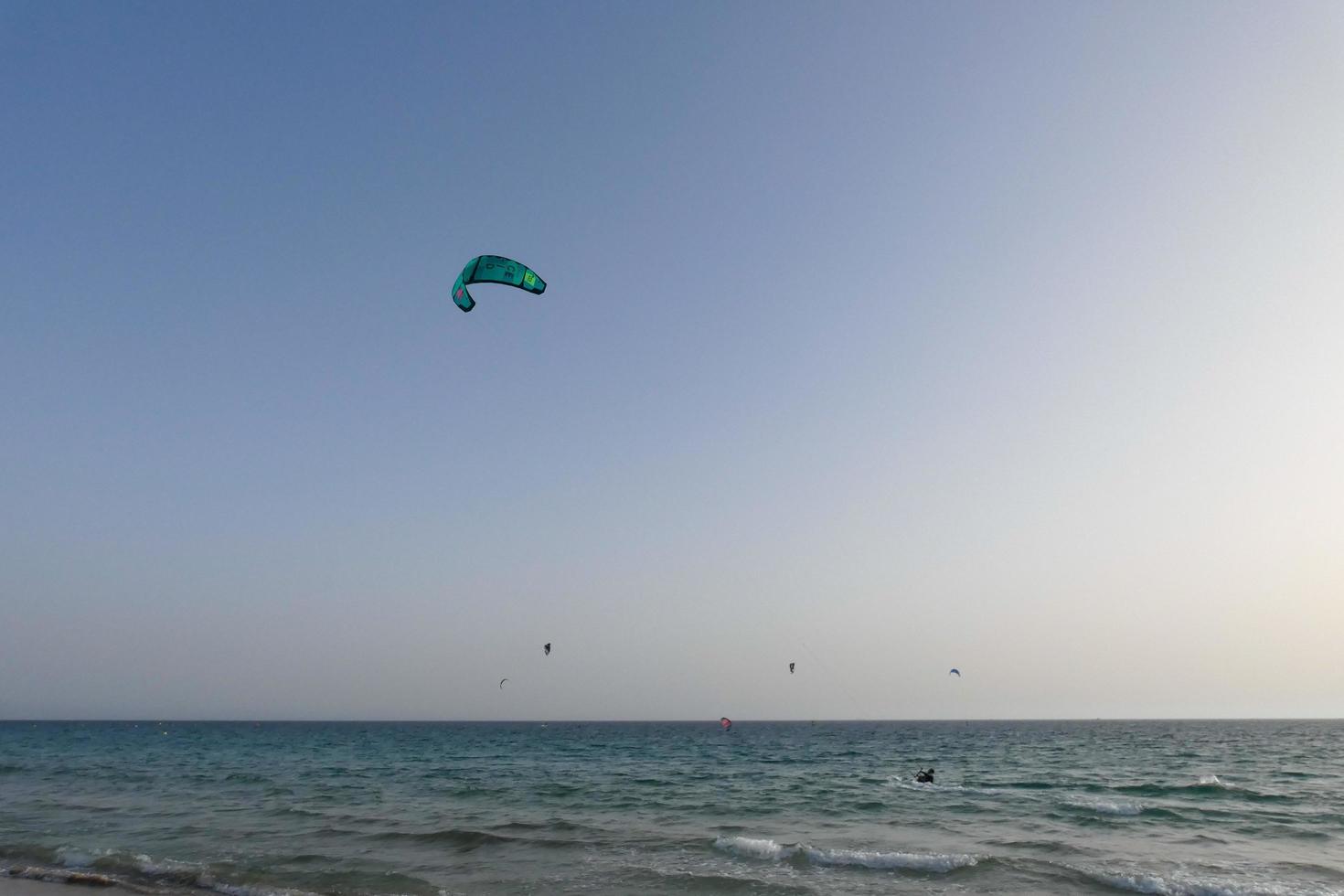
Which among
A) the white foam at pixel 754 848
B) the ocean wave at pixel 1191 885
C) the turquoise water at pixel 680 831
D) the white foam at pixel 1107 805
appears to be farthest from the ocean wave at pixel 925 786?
the ocean wave at pixel 1191 885

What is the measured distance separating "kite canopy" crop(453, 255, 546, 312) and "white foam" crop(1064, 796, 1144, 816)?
24.8 meters

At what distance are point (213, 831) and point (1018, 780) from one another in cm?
3327

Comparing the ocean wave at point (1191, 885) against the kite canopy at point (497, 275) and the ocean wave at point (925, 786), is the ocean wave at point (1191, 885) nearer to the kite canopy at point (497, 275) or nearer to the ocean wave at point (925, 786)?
the ocean wave at point (925, 786)

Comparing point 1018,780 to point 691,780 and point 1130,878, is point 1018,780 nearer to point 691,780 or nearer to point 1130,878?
point 691,780

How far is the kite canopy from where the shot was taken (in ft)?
65.8

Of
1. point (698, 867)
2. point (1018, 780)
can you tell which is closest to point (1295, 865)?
point (698, 867)

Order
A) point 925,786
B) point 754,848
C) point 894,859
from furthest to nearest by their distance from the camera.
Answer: point 925,786 → point 754,848 → point 894,859

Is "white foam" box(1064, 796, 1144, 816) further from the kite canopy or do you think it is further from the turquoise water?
the kite canopy

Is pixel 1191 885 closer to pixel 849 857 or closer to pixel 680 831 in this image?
pixel 849 857

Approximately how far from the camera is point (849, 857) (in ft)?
61.4

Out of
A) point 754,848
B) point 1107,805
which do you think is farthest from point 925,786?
point 754,848

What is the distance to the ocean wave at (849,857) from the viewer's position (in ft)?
58.9

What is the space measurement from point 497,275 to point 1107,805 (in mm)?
27173

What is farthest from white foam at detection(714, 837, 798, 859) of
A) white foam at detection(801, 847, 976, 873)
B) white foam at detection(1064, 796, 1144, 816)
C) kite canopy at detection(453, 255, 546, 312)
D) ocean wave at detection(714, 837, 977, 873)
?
kite canopy at detection(453, 255, 546, 312)
